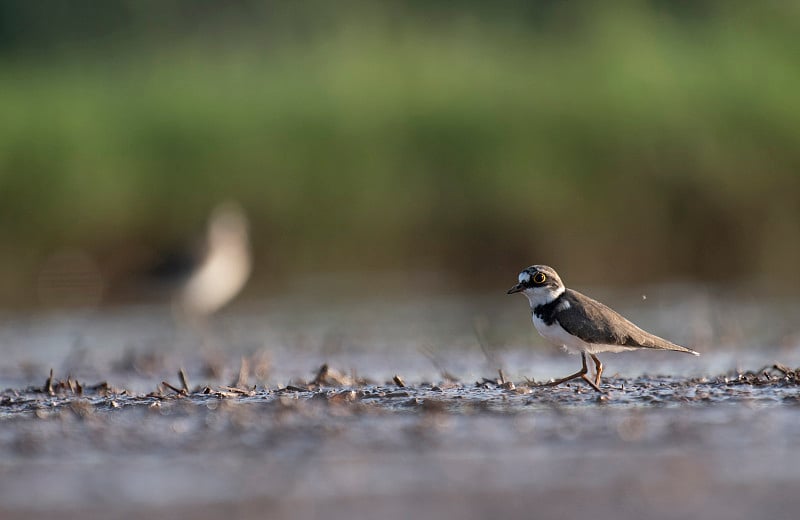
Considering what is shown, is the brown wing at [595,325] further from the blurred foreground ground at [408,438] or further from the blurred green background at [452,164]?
the blurred green background at [452,164]

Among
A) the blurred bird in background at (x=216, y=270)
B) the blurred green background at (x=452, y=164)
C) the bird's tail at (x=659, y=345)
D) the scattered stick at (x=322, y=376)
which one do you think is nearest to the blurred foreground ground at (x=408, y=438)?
the scattered stick at (x=322, y=376)

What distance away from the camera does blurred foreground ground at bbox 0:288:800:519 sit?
462 centimetres

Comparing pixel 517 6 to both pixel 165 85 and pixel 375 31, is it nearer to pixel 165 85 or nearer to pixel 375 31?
pixel 375 31

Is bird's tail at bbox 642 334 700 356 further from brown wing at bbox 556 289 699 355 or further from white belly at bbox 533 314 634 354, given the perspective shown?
white belly at bbox 533 314 634 354

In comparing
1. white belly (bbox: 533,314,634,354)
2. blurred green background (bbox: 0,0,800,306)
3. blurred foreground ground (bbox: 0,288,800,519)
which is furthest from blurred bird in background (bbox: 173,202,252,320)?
white belly (bbox: 533,314,634,354)

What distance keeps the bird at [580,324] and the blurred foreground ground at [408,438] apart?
25 centimetres

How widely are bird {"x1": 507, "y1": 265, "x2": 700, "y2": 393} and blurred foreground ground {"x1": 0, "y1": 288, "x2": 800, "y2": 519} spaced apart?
0.25 m

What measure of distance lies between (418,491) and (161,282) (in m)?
11.9

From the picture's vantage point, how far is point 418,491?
189 inches

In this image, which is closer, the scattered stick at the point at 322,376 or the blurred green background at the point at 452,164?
the scattered stick at the point at 322,376

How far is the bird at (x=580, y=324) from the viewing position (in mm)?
8094

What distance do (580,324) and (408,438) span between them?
8.07 ft

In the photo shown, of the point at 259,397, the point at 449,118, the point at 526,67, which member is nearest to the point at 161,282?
the point at 449,118

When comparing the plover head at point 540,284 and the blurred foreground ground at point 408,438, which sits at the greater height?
the plover head at point 540,284
